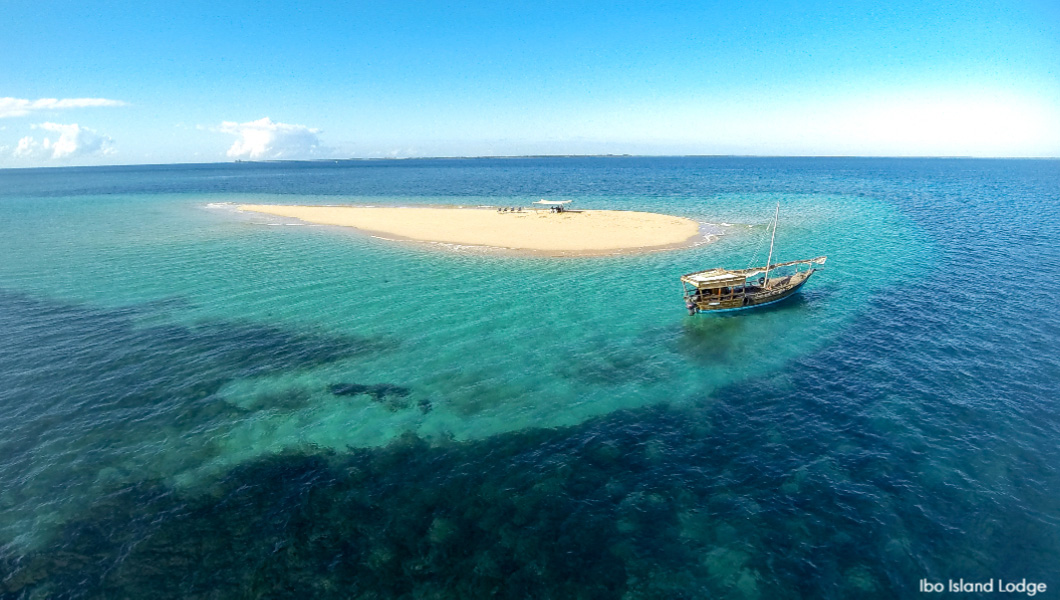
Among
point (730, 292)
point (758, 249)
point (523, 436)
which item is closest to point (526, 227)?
point (758, 249)

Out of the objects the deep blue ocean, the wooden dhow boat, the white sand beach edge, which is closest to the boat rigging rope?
the deep blue ocean

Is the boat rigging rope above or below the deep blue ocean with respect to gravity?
above

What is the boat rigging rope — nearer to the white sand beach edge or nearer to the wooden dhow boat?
the white sand beach edge

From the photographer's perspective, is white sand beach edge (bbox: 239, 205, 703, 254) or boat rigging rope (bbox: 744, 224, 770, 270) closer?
boat rigging rope (bbox: 744, 224, 770, 270)

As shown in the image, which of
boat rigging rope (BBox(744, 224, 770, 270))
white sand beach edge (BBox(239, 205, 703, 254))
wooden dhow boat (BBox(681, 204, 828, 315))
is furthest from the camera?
white sand beach edge (BBox(239, 205, 703, 254))

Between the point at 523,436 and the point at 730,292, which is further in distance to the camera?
the point at 730,292

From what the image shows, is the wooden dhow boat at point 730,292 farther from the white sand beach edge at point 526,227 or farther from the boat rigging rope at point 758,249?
the white sand beach edge at point 526,227

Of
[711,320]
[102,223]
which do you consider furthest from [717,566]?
[102,223]

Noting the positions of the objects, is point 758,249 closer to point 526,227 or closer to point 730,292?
point 730,292
